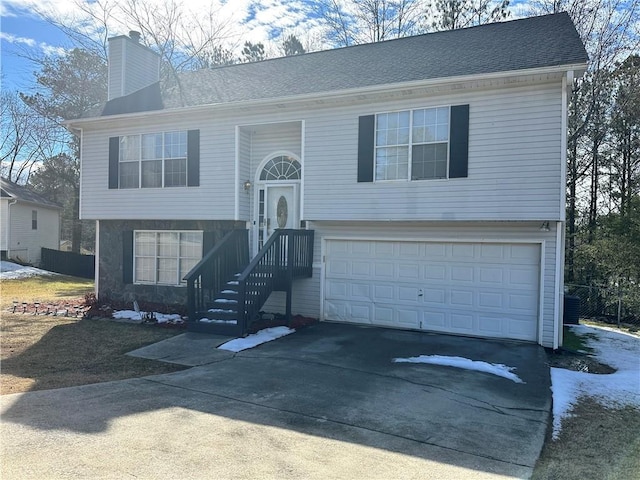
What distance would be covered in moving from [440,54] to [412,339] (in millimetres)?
6339

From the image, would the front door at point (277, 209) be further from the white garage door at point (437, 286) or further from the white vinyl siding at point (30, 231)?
the white vinyl siding at point (30, 231)

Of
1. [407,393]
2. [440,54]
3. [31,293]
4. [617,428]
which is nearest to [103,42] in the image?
[31,293]

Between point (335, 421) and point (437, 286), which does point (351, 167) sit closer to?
point (437, 286)

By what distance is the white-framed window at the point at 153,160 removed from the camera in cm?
1148

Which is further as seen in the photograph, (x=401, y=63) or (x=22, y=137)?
(x=22, y=137)

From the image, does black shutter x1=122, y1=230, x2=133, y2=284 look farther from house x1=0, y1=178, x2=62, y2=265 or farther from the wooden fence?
house x1=0, y1=178, x2=62, y2=265

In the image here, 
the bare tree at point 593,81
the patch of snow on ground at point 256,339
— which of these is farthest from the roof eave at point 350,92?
the bare tree at point 593,81

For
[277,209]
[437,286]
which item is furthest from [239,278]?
[437,286]

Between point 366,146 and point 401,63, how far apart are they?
244 centimetres

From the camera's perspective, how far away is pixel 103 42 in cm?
2364

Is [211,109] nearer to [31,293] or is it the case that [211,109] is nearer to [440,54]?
[440,54]

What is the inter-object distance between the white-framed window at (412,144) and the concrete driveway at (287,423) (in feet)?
12.6

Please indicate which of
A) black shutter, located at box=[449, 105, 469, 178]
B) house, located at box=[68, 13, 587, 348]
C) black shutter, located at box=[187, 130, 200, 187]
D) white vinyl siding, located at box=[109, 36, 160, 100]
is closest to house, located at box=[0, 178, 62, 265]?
white vinyl siding, located at box=[109, 36, 160, 100]

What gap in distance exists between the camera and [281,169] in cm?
1112
